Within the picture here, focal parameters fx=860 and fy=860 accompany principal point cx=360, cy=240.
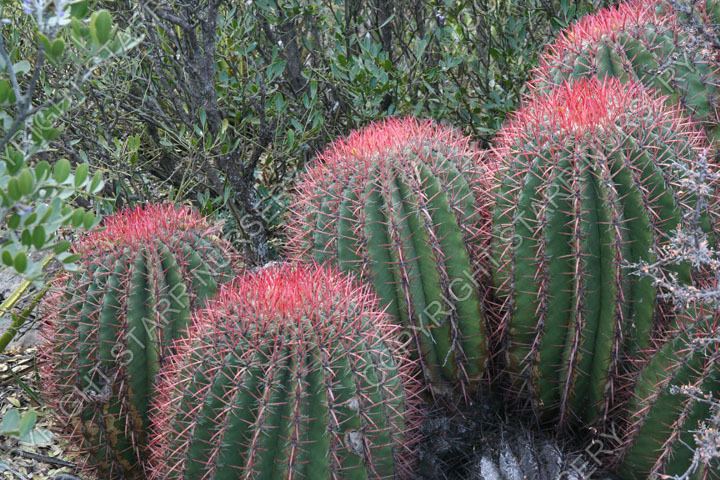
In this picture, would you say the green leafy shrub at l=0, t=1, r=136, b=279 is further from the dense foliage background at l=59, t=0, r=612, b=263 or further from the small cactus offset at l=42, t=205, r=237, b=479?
the dense foliage background at l=59, t=0, r=612, b=263

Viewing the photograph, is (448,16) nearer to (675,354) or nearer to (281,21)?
(281,21)

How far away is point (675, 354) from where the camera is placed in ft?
7.47

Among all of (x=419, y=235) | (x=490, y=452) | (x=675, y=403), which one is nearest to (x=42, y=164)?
(x=419, y=235)

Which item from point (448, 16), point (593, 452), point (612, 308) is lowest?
point (593, 452)

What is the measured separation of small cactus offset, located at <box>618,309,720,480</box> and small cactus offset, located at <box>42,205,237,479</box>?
4.28 ft

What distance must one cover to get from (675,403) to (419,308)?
0.75m

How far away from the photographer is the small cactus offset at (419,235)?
251 centimetres

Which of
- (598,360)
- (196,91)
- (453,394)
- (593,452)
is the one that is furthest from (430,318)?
(196,91)

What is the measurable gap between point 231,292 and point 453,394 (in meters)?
0.85

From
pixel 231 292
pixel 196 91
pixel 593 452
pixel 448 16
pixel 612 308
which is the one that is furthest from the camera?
pixel 448 16

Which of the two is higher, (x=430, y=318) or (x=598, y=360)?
(x=430, y=318)

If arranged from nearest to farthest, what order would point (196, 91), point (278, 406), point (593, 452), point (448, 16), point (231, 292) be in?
1. point (278, 406)
2. point (231, 292)
3. point (593, 452)
4. point (196, 91)
5. point (448, 16)

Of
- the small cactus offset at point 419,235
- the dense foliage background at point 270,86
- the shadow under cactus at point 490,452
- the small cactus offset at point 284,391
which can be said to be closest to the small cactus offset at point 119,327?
the small cactus offset at point 284,391

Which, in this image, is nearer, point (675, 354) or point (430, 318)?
point (675, 354)
